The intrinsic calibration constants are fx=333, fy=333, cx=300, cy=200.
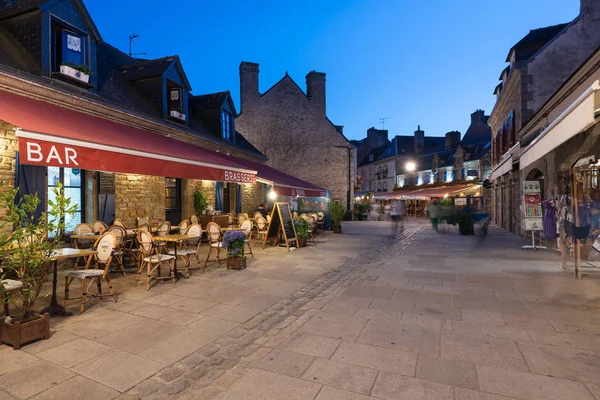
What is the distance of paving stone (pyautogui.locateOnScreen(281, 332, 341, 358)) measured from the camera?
3238mm

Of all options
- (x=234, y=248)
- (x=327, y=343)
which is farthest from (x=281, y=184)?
(x=327, y=343)

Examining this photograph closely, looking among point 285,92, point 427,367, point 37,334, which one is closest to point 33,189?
point 37,334

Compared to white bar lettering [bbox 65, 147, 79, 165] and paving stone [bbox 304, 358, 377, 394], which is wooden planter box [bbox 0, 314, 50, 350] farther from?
paving stone [bbox 304, 358, 377, 394]

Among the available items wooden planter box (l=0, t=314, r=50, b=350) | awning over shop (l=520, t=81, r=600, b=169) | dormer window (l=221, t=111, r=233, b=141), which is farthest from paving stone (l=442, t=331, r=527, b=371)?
dormer window (l=221, t=111, r=233, b=141)

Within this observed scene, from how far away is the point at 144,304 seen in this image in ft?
15.5

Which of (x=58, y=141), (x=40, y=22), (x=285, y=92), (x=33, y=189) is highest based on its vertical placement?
(x=285, y=92)

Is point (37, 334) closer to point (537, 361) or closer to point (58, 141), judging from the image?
point (58, 141)

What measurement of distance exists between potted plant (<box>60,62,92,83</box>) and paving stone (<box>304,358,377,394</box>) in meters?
8.10

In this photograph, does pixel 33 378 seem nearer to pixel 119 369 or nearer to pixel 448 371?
pixel 119 369

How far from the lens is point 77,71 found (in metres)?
7.62

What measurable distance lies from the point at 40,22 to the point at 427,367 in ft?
30.8

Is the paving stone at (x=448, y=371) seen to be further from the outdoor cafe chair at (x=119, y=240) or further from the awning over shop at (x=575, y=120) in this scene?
the outdoor cafe chair at (x=119, y=240)

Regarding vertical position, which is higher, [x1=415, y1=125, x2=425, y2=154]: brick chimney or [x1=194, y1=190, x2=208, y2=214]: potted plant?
[x1=415, y1=125, x2=425, y2=154]: brick chimney

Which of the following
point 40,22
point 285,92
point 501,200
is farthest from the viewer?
point 285,92
